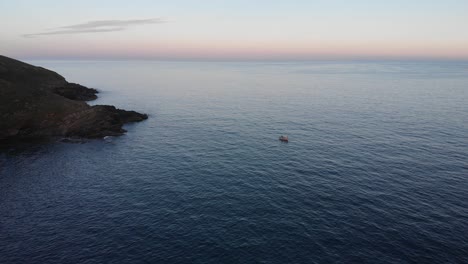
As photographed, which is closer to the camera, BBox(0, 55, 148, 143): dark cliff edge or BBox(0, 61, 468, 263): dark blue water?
BBox(0, 61, 468, 263): dark blue water

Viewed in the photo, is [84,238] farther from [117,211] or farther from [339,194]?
[339,194]

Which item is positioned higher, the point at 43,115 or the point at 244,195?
the point at 43,115

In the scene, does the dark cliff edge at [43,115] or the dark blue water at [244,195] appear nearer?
the dark blue water at [244,195]

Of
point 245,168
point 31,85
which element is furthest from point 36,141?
point 245,168

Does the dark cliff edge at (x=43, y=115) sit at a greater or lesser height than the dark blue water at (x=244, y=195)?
greater

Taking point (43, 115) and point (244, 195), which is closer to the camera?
point (244, 195)
